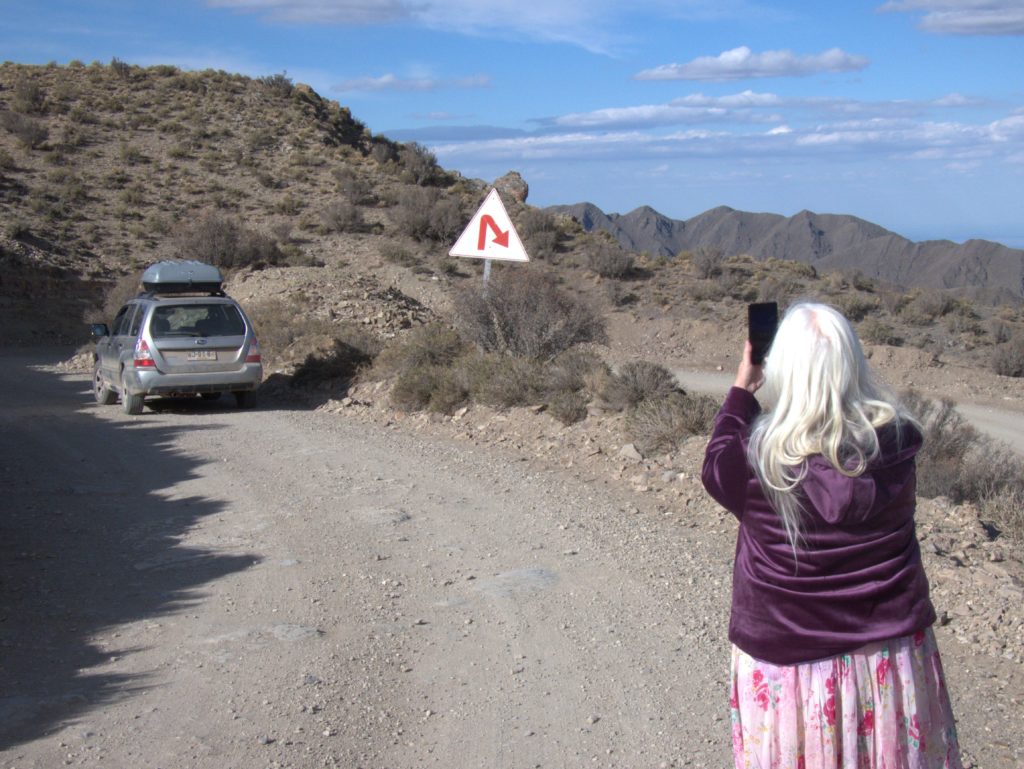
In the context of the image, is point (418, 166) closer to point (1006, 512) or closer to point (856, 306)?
point (856, 306)

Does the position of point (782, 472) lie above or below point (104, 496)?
above

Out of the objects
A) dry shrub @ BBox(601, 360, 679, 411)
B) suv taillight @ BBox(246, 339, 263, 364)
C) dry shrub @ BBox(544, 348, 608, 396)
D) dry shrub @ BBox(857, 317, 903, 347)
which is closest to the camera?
dry shrub @ BBox(601, 360, 679, 411)

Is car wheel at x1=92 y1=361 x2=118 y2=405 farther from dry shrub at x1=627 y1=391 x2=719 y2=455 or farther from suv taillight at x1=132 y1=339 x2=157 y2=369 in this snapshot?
dry shrub at x1=627 y1=391 x2=719 y2=455

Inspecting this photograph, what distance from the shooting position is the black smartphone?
3008 millimetres

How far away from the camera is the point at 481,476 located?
993 centimetres

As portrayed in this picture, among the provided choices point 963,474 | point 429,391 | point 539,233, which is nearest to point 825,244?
point 539,233

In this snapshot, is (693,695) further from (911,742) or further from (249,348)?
(249,348)

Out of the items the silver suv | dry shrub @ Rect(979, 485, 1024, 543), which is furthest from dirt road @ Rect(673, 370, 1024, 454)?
the silver suv

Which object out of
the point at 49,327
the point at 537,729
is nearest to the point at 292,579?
the point at 537,729

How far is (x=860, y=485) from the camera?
2748 mm

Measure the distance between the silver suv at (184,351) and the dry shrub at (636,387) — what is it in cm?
553

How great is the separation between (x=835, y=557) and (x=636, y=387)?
858 cm

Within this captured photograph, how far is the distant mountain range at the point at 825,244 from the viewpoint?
231ft

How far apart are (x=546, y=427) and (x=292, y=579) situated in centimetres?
513
